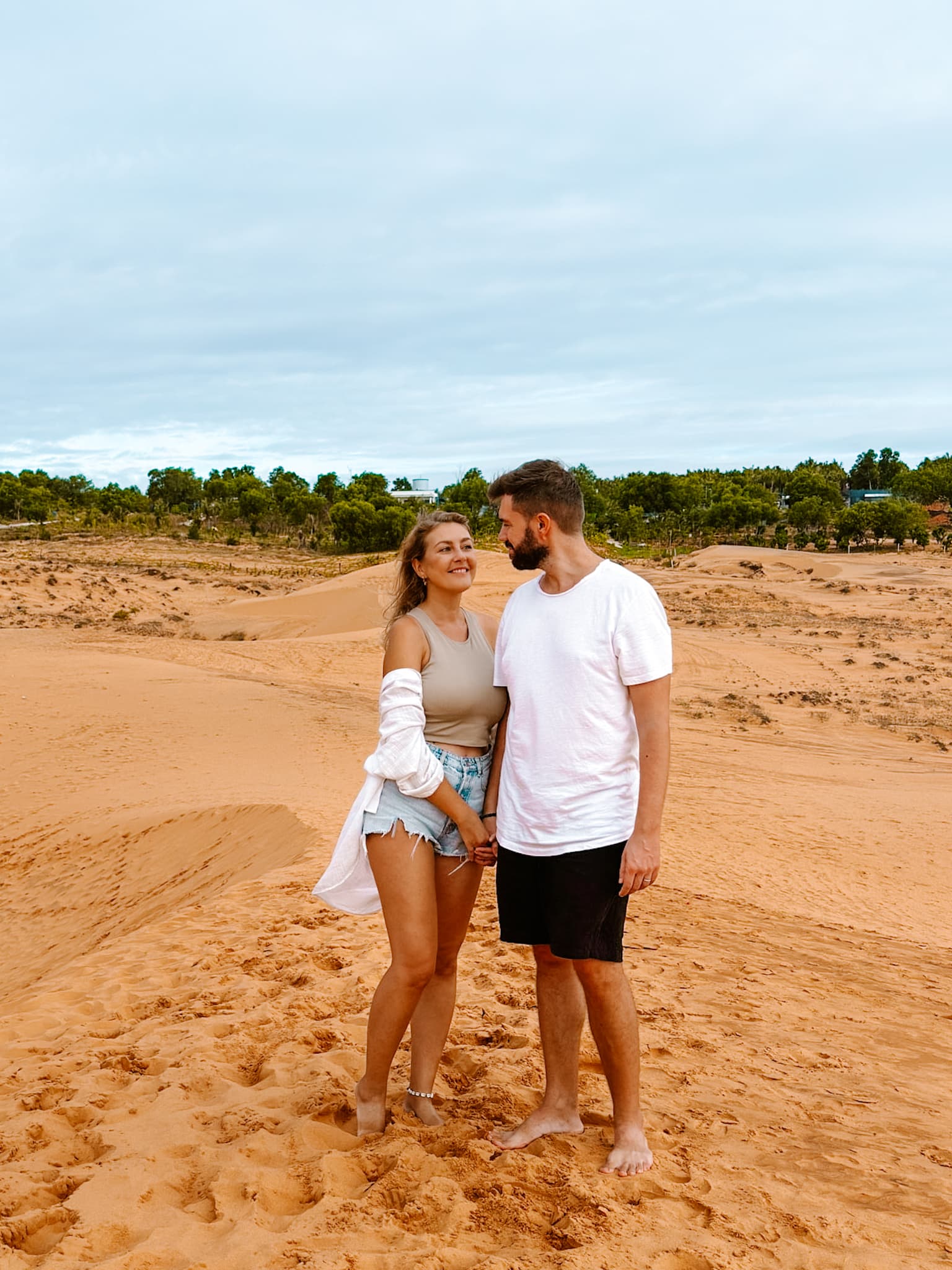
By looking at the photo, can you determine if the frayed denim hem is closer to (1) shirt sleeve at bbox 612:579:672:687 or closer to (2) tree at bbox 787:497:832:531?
(1) shirt sleeve at bbox 612:579:672:687

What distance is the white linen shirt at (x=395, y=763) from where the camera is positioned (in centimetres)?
306

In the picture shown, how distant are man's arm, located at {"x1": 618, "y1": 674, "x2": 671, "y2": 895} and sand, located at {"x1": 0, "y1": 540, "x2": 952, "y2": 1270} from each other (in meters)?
0.94

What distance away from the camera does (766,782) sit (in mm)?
11500

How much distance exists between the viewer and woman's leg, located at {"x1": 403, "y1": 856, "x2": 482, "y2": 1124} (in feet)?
10.8

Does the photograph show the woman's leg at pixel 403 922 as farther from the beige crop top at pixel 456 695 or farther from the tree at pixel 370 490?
the tree at pixel 370 490

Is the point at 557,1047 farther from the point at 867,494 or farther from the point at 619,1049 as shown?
the point at 867,494

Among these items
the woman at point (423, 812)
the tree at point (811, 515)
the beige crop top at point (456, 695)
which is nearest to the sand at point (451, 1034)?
the woman at point (423, 812)

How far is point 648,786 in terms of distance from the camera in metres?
2.93

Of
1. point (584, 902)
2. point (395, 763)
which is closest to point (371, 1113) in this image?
point (584, 902)

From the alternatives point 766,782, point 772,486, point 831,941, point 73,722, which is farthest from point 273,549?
point 772,486

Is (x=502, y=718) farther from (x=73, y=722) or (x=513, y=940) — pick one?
(x=73, y=722)

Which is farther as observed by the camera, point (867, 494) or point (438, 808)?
point (867, 494)

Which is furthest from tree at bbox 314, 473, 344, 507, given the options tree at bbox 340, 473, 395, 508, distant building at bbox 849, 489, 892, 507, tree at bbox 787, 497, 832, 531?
distant building at bbox 849, 489, 892, 507

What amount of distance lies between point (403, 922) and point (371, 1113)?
0.73 metres
